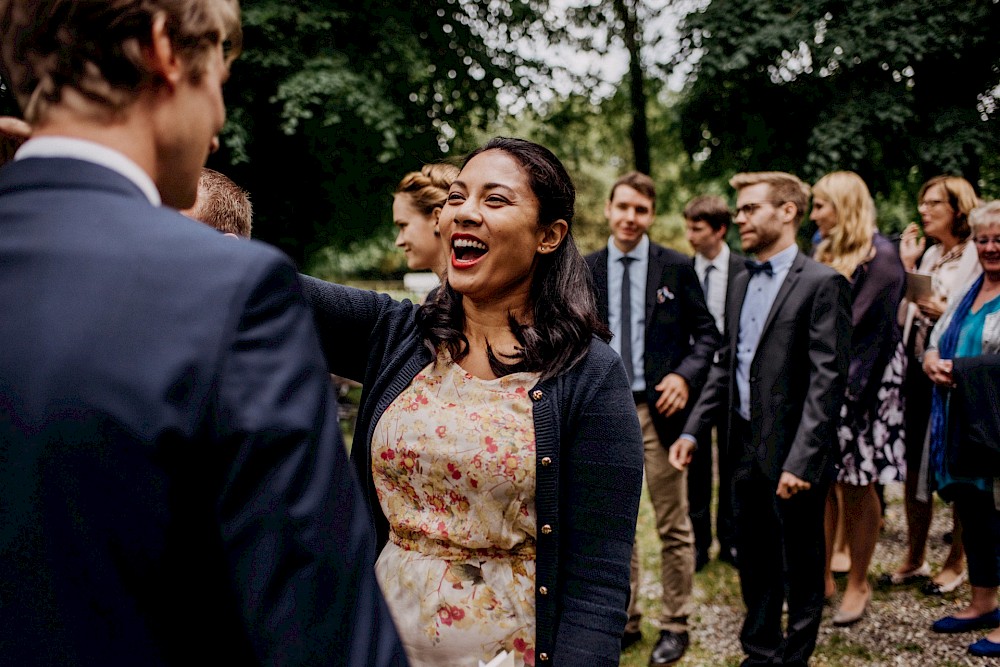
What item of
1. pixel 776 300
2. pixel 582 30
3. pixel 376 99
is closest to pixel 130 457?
pixel 776 300

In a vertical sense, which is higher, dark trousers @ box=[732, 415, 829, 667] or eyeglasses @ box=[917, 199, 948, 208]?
eyeglasses @ box=[917, 199, 948, 208]

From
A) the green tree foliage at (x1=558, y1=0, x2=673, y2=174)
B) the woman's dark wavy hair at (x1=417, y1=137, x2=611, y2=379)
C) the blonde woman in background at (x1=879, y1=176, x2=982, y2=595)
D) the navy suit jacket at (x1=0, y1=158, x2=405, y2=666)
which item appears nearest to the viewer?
the navy suit jacket at (x1=0, y1=158, x2=405, y2=666)

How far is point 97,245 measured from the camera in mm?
865

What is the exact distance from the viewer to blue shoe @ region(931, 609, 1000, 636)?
15.3ft

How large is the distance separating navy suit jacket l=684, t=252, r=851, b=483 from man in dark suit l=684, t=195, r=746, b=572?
1.94 m

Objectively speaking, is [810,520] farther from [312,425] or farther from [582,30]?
[582,30]

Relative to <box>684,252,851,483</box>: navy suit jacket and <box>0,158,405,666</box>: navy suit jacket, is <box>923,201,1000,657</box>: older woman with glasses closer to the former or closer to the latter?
<box>684,252,851,483</box>: navy suit jacket

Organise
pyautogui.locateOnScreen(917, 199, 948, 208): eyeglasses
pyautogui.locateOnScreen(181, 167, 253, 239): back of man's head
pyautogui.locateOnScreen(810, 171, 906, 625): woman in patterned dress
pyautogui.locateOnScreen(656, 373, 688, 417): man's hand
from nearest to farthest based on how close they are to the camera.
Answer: pyautogui.locateOnScreen(181, 167, 253, 239): back of man's head < pyautogui.locateOnScreen(656, 373, 688, 417): man's hand < pyautogui.locateOnScreen(810, 171, 906, 625): woman in patterned dress < pyautogui.locateOnScreen(917, 199, 948, 208): eyeglasses

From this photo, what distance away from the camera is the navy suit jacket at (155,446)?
0.83 meters

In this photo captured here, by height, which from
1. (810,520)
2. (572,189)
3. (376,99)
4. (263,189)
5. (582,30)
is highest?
(582,30)

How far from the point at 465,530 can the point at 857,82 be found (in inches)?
381

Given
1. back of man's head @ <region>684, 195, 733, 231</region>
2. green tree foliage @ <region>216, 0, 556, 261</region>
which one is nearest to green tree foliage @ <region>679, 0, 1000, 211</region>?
green tree foliage @ <region>216, 0, 556, 261</region>

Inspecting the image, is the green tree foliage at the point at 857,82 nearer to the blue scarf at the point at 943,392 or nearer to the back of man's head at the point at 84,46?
the blue scarf at the point at 943,392

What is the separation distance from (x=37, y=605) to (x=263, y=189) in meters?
10.4
